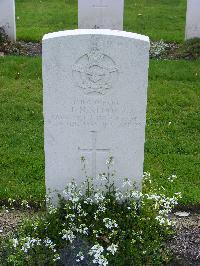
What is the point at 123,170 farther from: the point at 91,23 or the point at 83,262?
the point at 91,23

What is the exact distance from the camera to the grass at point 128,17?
1164 cm

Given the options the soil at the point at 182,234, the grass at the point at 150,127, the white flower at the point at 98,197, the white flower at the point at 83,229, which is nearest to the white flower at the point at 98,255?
the white flower at the point at 83,229

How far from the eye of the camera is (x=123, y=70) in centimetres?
446

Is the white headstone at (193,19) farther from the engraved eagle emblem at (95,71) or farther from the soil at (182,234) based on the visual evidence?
the engraved eagle emblem at (95,71)

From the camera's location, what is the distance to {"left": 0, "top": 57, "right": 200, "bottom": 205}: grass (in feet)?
19.3

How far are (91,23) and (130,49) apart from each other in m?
6.87

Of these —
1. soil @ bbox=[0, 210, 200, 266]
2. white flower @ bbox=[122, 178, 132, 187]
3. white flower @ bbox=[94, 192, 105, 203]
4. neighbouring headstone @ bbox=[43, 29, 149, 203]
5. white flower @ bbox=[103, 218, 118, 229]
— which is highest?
neighbouring headstone @ bbox=[43, 29, 149, 203]

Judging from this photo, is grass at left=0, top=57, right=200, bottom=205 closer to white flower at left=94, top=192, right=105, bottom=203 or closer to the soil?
the soil

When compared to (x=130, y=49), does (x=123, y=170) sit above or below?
below

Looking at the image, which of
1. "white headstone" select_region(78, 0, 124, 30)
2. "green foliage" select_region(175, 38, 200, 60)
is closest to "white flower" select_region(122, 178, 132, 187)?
"green foliage" select_region(175, 38, 200, 60)

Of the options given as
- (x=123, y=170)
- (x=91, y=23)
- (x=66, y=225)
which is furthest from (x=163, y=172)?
(x=91, y=23)

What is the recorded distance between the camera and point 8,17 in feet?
34.6

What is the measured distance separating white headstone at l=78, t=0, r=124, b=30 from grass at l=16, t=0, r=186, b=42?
0.86 metres

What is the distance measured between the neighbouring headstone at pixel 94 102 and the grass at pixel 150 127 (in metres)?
0.92
